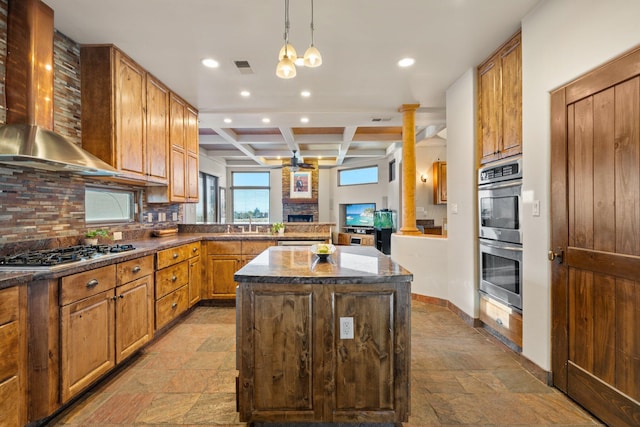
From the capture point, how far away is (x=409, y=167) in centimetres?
409

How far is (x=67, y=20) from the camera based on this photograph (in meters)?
2.29

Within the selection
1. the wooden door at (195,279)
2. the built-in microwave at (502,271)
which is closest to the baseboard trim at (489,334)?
the built-in microwave at (502,271)

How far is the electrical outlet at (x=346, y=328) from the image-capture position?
1613 mm

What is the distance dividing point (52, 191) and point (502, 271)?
3.79 m

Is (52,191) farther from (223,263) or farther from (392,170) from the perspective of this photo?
(392,170)

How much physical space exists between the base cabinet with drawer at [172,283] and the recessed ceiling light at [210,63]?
6.12ft

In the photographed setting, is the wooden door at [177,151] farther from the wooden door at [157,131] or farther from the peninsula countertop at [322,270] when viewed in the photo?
the peninsula countertop at [322,270]

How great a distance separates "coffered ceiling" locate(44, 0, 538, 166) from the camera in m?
2.17

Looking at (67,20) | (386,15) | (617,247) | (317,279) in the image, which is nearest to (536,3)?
(386,15)

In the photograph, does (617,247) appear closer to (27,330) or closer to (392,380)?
(392,380)

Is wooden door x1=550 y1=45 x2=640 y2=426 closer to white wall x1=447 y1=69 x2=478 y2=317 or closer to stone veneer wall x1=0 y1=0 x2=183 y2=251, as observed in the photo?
white wall x1=447 y1=69 x2=478 y2=317

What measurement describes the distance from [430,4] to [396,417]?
8.60 feet

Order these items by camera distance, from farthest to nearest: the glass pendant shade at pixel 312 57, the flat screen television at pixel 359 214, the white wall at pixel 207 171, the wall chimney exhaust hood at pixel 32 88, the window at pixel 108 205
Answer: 1. the flat screen television at pixel 359 214
2. the white wall at pixel 207 171
3. the window at pixel 108 205
4. the wall chimney exhaust hood at pixel 32 88
5. the glass pendant shade at pixel 312 57

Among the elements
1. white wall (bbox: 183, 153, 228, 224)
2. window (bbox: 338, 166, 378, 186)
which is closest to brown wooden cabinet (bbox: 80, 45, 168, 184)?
white wall (bbox: 183, 153, 228, 224)
